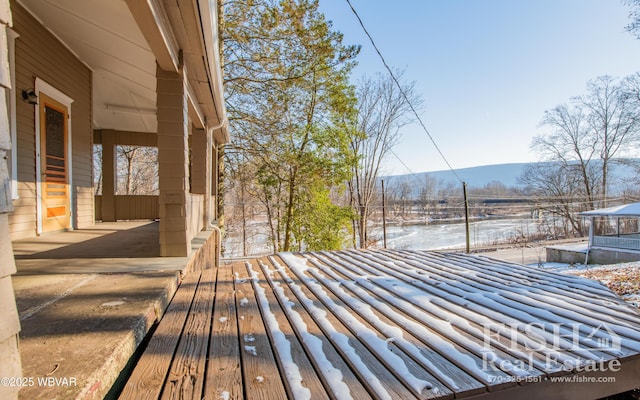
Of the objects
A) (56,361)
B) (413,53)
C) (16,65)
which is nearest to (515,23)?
(413,53)

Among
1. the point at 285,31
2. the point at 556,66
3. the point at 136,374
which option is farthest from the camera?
the point at 556,66

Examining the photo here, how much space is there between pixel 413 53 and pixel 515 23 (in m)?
3.84

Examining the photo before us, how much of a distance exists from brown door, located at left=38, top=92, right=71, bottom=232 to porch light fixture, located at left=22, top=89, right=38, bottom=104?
0.13 m

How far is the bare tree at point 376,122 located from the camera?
15805mm

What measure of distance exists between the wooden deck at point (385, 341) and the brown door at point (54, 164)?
2.83 metres

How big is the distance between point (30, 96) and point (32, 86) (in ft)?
0.50

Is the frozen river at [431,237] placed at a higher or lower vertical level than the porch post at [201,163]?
lower

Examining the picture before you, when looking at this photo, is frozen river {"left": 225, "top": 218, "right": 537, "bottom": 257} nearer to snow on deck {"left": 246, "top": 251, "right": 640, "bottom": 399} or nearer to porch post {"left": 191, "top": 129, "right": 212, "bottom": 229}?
porch post {"left": 191, "top": 129, "right": 212, "bottom": 229}

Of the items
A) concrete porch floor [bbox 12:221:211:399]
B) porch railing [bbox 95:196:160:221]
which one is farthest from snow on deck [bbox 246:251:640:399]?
porch railing [bbox 95:196:160:221]

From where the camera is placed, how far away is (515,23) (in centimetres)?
1006

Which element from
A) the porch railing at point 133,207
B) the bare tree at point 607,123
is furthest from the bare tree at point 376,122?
the bare tree at point 607,123

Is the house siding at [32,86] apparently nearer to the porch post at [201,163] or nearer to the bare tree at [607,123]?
the porch post at [201,163]

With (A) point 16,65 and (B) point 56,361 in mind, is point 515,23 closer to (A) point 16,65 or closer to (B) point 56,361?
(A) point 16,65

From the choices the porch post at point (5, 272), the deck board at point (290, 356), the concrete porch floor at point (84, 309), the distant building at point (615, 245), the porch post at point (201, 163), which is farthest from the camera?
the distant building at point (615, 245)
